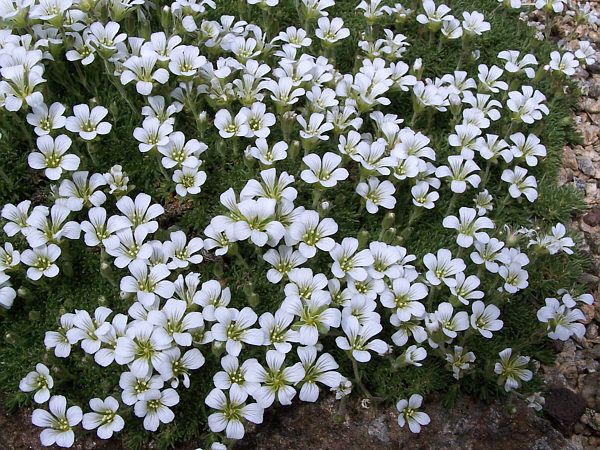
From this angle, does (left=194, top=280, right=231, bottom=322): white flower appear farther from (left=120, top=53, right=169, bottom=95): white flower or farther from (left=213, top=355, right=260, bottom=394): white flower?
(left=120, top=53, right=169, bottom=95): white flower

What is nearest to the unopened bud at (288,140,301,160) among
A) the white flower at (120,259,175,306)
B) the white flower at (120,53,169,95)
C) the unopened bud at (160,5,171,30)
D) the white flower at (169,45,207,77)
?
the white flower at (169,45,207,77)

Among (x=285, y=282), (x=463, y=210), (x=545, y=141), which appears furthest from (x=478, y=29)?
(x=285, y=282)

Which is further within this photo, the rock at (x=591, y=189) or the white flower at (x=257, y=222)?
the rock at (x=591, y=189)

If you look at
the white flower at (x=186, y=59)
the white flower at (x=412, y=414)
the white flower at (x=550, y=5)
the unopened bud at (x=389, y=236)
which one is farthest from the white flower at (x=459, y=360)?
the white flower at (x=550, y=5)

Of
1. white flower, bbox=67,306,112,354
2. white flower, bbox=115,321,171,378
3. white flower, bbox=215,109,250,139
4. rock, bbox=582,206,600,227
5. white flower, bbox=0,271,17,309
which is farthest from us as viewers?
rock, bbox=582,206,600,227

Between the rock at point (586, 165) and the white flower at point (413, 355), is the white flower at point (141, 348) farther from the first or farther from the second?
the rock at point (586, 165)

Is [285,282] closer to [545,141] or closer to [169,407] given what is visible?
[169,407]

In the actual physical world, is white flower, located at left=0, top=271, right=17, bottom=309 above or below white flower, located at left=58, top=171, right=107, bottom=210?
below
